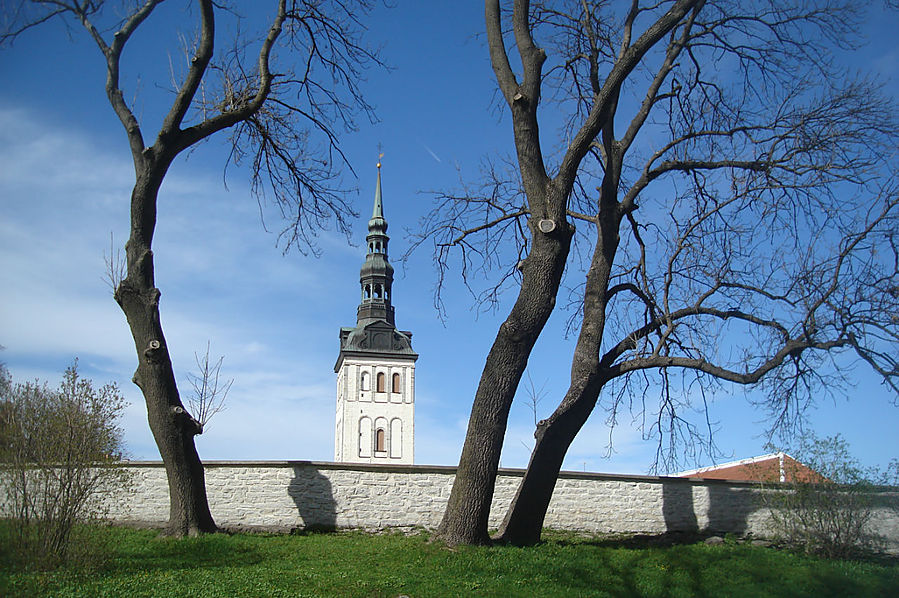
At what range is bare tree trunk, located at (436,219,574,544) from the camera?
912 centimetres

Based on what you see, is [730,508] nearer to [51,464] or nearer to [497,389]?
[497,389]

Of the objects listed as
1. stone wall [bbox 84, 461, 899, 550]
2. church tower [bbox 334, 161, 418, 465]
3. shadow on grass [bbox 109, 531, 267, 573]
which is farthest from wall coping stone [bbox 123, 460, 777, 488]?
church tower [bbox 334, 161, 418, 465]

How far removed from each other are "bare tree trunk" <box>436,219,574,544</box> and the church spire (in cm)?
4305

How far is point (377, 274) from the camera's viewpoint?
53656 mm

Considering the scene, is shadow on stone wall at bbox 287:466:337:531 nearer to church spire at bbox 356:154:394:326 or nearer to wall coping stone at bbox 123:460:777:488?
wall coping stone at bbox 123:460:777:488

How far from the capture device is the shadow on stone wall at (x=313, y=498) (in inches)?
487

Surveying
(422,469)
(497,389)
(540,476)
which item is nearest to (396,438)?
(422,469)

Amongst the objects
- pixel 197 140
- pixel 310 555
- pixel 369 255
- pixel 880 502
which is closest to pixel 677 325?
pixel 880 502

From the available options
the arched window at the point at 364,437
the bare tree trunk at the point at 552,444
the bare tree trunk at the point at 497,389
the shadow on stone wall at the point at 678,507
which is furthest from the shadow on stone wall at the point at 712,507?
the arched window at the point at 364,437

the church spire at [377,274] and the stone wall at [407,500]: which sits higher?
the church spire at [377,274]

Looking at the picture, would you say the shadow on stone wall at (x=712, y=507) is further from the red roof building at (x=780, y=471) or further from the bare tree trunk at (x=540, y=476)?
the bare tree trunk at (x=540, y=476)

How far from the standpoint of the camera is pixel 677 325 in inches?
466

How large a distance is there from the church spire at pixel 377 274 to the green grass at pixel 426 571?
42.5 meters

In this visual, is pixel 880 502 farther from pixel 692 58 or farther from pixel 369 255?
pixel 369 255
